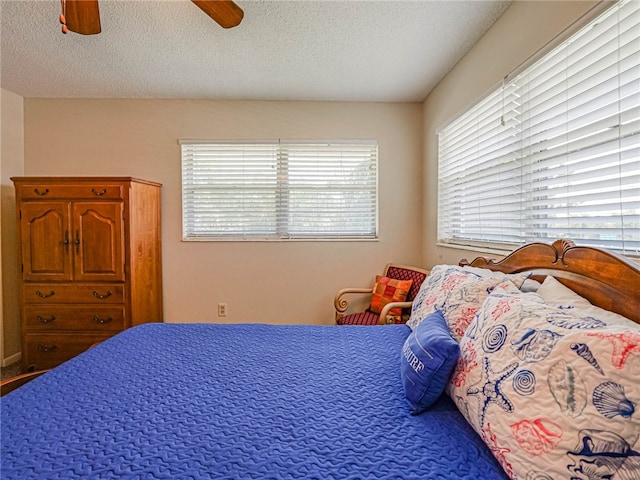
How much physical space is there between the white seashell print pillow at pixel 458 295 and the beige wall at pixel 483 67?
72 cm

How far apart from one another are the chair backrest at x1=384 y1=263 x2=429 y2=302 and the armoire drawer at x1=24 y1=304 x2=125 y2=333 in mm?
2343

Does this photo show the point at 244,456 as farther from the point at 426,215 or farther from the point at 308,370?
the point at 426,215

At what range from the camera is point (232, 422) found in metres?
0.94

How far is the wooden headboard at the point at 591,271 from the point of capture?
92 cm

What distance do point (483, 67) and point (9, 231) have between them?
4142mm

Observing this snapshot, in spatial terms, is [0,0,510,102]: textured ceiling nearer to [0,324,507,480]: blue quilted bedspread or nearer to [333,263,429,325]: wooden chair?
[333,263,429,325]: wooden chair

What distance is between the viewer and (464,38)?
203 cm

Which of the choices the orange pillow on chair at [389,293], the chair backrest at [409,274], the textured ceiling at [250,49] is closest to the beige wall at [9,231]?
the textured ceiling at [250,49]

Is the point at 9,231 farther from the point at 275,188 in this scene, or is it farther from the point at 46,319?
the point at 275,188

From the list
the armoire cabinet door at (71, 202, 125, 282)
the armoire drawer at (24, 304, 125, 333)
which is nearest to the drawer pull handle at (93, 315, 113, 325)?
the armoire drawer at (24, 304, 125, 333)

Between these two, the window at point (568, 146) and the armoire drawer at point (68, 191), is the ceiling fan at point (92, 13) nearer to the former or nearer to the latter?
the armoire drawer at point (68, 191)

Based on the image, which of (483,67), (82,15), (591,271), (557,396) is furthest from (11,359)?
(483,67)

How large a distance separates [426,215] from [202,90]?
7.88 ft

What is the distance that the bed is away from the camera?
2.33 ft
